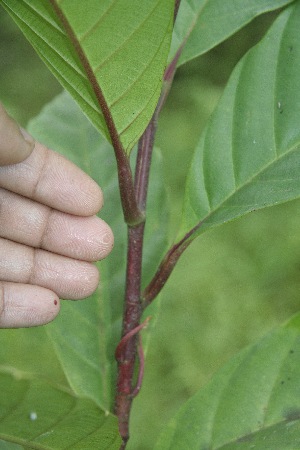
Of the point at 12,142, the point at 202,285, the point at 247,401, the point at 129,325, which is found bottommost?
the point at 202,285

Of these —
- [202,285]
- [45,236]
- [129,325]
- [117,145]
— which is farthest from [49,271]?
[202,285]

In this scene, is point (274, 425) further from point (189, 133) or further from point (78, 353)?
point (189, 133)

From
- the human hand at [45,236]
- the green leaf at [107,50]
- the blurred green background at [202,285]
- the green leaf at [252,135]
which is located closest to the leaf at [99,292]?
the human hand at [45,236]

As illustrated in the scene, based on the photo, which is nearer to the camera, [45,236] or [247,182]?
[247,182]

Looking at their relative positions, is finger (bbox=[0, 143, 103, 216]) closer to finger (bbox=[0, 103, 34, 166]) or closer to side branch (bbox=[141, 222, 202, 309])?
finger (bbox=[0, 103, 34, 166])

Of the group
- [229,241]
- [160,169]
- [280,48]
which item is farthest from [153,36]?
[229,241]

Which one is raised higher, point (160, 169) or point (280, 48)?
point (280, 48)

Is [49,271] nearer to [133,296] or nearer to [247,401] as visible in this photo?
[133,296]

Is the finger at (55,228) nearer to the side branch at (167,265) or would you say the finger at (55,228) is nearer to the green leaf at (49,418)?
the side branch at (167,265)
